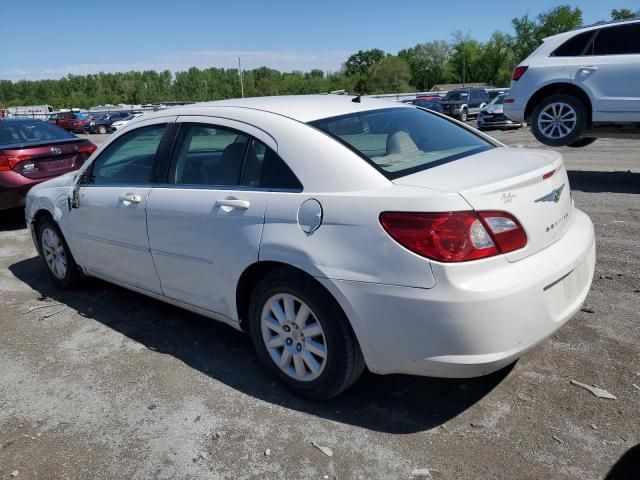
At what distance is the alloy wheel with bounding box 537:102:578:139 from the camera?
843 cm

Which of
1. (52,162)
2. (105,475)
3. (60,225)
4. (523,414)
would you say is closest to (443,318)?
(523,414)

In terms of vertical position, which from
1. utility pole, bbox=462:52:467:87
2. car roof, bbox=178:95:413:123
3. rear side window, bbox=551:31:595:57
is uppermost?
utility pole, bbox=462:52:467:87

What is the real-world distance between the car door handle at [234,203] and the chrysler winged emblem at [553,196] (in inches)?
58.8

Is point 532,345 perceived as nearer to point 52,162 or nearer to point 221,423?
point 221,423

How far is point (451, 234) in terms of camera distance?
2414 mm

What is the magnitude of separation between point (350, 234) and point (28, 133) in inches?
284

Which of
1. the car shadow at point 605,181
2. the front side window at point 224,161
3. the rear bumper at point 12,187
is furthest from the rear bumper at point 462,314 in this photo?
the rear bumper at point 12,187

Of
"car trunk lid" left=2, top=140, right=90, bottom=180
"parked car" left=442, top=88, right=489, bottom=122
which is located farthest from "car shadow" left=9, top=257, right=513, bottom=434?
"parked car" left=442, top=88, right=489, bottom=122

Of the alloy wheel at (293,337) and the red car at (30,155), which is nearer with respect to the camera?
the alloy wheel at (293,337)

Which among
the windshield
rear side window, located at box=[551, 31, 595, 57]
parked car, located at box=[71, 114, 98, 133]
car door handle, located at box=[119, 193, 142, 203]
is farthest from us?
parked car, located at box=[71, 114, 98, 133]

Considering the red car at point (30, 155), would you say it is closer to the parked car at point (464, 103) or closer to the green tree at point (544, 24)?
the parked car at point (464, 103)

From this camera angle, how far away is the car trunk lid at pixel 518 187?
8.27 feet

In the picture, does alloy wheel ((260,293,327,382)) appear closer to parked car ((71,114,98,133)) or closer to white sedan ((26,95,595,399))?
white sedan ((26,95,595,399))

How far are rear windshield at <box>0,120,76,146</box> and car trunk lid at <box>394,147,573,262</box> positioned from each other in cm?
684
